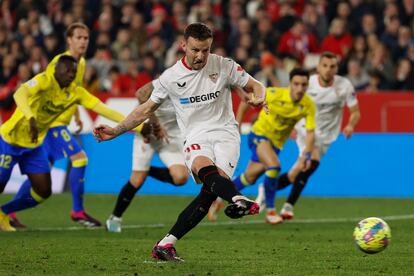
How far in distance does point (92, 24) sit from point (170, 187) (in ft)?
23.3

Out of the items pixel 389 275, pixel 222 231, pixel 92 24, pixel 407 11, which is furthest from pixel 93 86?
pixel 389 275

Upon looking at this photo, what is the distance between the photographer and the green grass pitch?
8.99 metres

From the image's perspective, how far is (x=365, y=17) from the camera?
72.7 feet

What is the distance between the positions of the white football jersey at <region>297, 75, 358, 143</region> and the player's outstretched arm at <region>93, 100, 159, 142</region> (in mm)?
6369

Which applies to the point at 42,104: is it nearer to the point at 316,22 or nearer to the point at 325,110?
the point at 325,110

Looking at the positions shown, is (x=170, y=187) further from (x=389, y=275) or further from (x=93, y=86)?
(x=389, y=275)

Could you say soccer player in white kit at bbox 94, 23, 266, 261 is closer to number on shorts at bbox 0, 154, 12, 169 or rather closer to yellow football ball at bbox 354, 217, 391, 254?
yellow football ball at bbox 354, 217, 391, 254

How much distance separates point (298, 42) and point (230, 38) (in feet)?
6.50

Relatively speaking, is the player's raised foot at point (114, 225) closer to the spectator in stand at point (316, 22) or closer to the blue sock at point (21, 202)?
the blue sock at point (21, 202)

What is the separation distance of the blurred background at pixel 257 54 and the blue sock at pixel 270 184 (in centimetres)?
431

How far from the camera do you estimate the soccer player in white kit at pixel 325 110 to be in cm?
1505

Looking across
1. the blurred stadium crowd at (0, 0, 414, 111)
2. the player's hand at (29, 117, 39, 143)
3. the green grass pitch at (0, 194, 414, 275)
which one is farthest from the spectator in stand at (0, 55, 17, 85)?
the player's hand at (29, 117, 39, 143)

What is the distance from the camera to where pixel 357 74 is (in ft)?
70.1

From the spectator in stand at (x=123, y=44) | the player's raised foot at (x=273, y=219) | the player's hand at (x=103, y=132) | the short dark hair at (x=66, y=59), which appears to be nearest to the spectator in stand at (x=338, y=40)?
the spectator in stand at (x=123, y=44)
